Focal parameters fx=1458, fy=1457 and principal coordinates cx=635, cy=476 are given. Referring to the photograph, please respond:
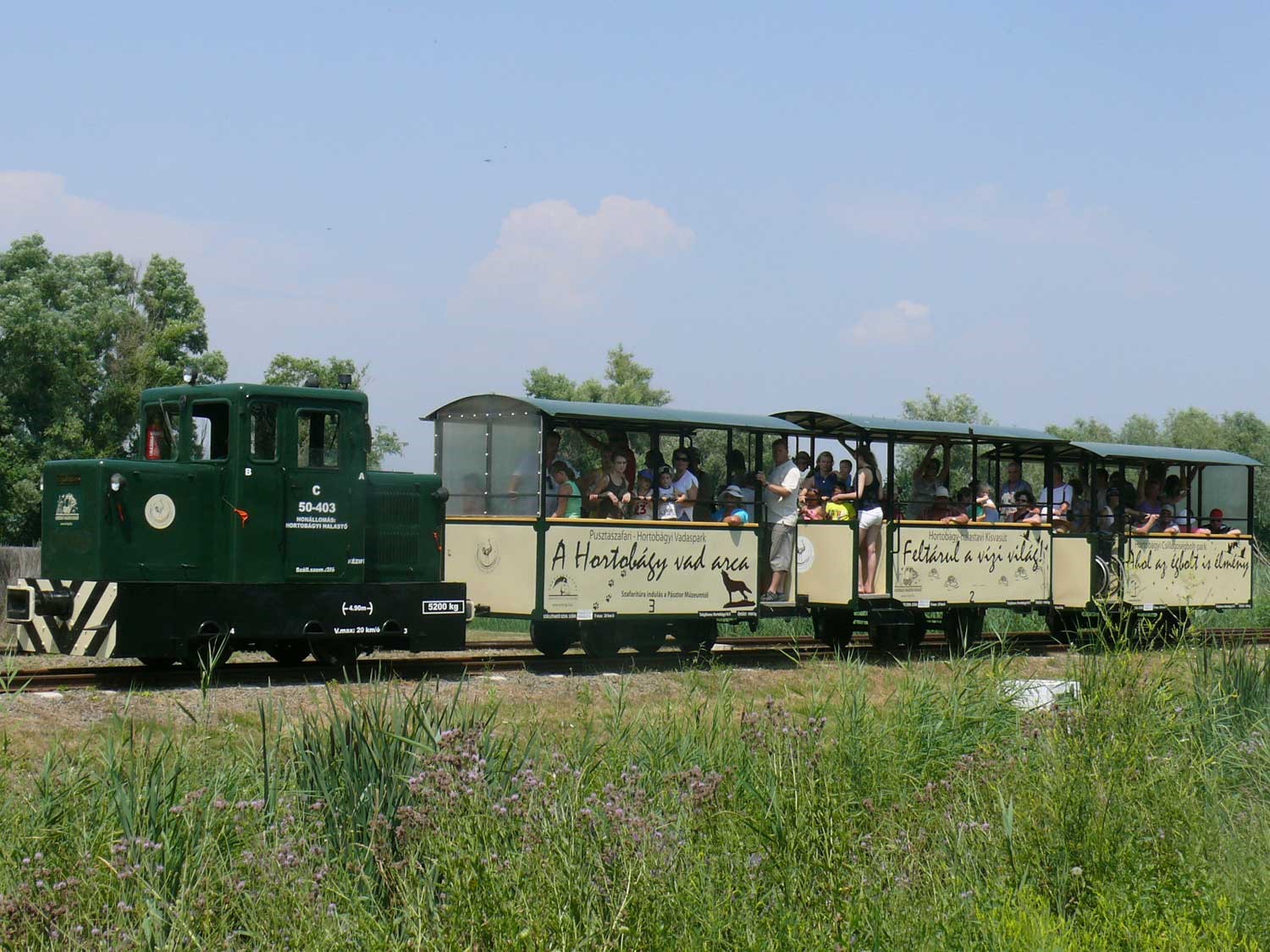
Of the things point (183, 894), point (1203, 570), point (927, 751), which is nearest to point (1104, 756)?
point (927, 751)

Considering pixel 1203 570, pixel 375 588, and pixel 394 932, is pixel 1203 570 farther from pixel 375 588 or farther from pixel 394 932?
pixel 394 932

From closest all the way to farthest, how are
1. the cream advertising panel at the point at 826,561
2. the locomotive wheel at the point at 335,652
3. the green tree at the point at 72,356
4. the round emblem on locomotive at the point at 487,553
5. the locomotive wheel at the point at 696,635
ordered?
the locomotive wheel at the point at 335,652
the round emblem on locomotive at the point at 487,553
the locomotive wheel at the point at 696,635
the cream advertising panel at the point at 826,561
the green tree at the point at 72,356

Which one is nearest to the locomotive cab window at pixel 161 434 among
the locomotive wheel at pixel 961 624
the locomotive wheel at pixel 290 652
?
the locomotive wheel at pixel 290 652

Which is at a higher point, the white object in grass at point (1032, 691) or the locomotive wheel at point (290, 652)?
the white object in grass at point (1032, 691)

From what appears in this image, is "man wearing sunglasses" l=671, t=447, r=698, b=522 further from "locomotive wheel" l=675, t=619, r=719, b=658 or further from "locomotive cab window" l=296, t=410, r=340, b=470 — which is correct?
"locomotive cab window" l=296, t=410, r=340, b=470

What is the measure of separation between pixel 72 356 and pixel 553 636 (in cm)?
3154

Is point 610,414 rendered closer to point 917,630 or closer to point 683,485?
point 683,485

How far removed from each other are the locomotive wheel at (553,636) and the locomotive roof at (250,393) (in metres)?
4.14

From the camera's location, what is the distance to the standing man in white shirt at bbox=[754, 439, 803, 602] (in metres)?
17.8

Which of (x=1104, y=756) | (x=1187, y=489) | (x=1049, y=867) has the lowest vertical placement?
(x=1049, y=867)

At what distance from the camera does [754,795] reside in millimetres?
7410

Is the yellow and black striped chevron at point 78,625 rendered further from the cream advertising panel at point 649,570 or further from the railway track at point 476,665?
the cream advertising panel at point 649,570

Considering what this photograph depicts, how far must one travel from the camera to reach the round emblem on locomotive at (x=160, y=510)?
44.4ft

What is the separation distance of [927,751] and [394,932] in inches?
170
